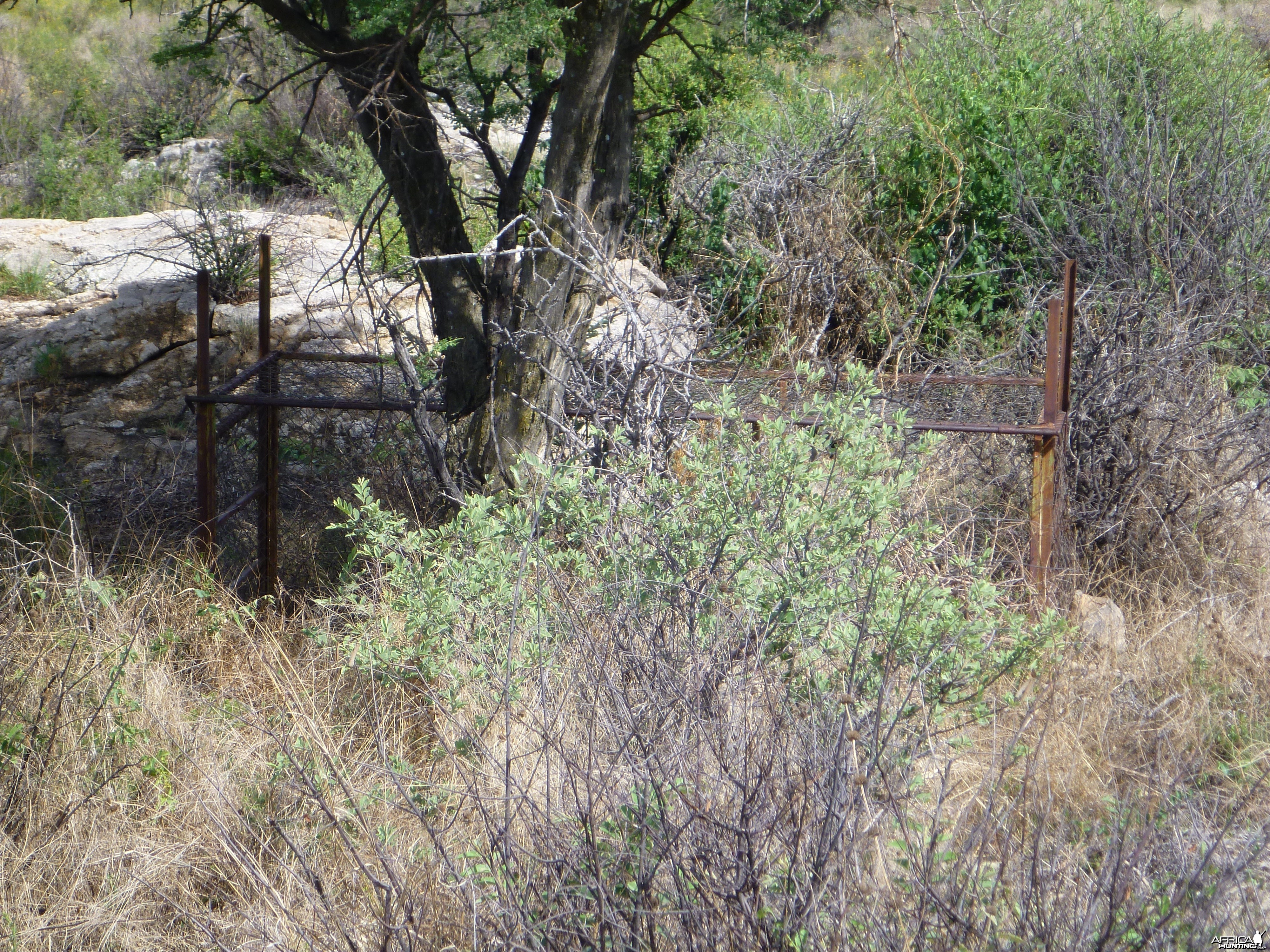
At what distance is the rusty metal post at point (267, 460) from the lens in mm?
4539

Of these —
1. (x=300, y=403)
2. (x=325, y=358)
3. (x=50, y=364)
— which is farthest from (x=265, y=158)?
(x=300, y=403)

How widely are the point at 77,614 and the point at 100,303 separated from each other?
6.15 metres

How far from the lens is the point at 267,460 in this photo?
461cm

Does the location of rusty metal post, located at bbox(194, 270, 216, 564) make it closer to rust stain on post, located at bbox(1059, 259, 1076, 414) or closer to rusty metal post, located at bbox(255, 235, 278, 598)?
rusty metal post, located at bbox(255, 235, 278, 598)

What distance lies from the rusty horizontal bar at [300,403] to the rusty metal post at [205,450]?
0.04 m

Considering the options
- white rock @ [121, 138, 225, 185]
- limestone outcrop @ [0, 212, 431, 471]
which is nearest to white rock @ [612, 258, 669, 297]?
limestone outcrop @ [0, 212, 431, 471]

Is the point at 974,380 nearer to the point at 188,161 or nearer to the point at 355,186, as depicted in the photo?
the point at 355,186

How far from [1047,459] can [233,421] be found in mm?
3460

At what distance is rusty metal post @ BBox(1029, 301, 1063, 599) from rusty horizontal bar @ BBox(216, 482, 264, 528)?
3.27 m

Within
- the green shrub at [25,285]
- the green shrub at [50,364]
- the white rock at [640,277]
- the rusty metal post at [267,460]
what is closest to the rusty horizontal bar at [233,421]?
the rusty metal post at [267,460]

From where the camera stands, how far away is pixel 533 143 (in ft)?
14.6

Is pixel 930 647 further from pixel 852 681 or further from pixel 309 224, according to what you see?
pixel 309 224

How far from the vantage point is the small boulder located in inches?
149

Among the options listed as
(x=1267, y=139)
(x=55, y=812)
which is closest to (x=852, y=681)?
(x=55, y=812)
